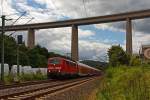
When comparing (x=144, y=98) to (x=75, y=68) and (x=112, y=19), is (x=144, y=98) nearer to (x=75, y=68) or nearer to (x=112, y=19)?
(x=75, y=68)

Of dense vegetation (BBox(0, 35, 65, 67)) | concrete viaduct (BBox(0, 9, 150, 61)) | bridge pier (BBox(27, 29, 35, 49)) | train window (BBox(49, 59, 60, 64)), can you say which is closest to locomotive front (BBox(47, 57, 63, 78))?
train window (BBox(49, 59, 60, 64))

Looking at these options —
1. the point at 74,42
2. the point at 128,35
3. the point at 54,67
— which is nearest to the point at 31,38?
the point at 74,42

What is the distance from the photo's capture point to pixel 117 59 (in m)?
67.0

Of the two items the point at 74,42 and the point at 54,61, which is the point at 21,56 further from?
the point at 54,61

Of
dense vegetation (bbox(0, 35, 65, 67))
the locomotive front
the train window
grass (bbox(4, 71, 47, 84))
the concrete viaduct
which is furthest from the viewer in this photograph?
the concrete viaduct

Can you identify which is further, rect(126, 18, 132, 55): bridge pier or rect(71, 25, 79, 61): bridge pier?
rect(71, 25, 79, 61): bridge pier

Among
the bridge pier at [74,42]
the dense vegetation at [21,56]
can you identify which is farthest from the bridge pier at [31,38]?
the bridge pier at [74,42]

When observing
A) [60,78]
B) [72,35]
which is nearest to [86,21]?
[72,35]

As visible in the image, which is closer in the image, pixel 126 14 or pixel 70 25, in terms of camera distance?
pixel 126 14

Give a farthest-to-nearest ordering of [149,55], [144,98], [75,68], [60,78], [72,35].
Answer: [72,35], [75,68], [60,78], [149,55], [144,98]

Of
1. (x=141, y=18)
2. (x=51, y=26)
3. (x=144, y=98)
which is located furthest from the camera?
(x=51, y=26)

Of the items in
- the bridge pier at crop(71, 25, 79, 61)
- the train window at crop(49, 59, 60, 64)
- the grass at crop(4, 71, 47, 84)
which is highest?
the bridge pier at crop(71, 25, 79, 61)

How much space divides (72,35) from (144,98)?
115 metres

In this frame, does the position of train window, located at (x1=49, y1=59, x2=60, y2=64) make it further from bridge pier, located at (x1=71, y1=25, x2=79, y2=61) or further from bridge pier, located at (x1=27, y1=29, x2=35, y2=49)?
bridge pier, located at (x1=27, y1=29, x2=35, y2=49)
